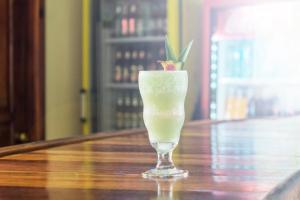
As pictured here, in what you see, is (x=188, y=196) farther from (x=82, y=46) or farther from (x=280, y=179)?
(x=82, y=46)

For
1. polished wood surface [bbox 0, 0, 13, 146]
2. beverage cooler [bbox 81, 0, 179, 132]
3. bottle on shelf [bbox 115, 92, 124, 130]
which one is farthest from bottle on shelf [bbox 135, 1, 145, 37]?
polished wood surface [bbox 0, 0, 13, 146]

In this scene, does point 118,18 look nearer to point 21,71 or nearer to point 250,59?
point 21,71

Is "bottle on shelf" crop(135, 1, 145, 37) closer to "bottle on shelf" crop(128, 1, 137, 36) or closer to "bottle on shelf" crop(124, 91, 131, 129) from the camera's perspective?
"bottle on shelf" crop(128, 1, 137, 36)

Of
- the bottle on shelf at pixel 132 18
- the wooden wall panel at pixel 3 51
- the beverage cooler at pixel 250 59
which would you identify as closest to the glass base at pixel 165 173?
the beverage cooler at pixel 250 59

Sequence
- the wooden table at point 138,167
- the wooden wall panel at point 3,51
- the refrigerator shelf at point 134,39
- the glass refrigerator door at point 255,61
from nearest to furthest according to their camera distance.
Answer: the wooden table at point 138,167, the glass refrigerator door at point 255,61, the wooden wall panel at point 3,51, the refrigerator shelf at point 134,39

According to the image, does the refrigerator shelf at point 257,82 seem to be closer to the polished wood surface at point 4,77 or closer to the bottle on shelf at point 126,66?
the bottle on shelf at point 126,66

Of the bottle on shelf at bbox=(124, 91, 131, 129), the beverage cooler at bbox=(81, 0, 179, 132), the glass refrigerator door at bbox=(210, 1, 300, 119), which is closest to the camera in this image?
the glass refrigerator door at bbox=(210, 1, 300, 119)

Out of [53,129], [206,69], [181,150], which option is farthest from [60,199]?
[53,129]

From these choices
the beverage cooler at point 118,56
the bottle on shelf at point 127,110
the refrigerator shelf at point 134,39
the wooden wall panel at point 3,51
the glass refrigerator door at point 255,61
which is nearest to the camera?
the glass refrigerator door at point 255,61
